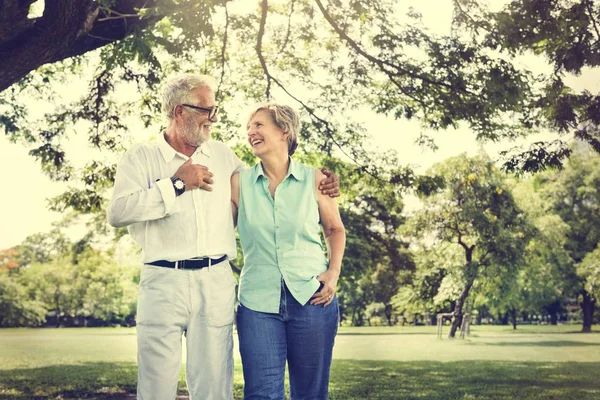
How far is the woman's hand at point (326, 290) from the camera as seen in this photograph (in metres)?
3.09

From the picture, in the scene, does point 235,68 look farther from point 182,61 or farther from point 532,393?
point 532,393

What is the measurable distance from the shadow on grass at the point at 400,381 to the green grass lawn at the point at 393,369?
15 millimetres

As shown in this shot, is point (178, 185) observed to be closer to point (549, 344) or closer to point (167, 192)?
point (167, 192)

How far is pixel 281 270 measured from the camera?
307 cm

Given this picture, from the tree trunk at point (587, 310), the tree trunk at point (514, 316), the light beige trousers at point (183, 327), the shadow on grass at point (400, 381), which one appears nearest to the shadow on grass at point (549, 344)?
the shadow on grass at point (400, 381)

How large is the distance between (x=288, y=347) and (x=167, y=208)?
31.4 inches

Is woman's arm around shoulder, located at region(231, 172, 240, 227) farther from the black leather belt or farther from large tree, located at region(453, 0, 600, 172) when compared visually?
large tree, located at region(453, 0, 600, 172)

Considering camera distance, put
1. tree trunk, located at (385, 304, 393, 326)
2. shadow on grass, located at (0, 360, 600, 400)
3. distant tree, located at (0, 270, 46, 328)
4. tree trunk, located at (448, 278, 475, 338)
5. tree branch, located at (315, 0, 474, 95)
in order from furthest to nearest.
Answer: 1. tree trunk, located at (385, 304, 393, 326)
2. tree trunk, located at (448, 278, 475, 338)
3. distant tree, located at (0, 270, 46, 328)
4. shadow on grass, located at (0, 360, 600, 400)
5. tree branch, located at (315, 0, 474, 95)

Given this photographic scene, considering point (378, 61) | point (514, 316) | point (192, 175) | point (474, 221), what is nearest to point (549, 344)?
point (474, 221)

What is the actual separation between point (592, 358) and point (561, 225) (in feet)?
43.6

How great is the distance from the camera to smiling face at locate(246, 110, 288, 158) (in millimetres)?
3176

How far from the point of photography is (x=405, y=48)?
9406mm

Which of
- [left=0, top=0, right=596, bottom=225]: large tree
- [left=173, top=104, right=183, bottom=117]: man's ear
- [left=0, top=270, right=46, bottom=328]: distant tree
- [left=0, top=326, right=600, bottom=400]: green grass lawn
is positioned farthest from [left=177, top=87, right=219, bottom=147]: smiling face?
[left=0, top=270, right=46, bottom=328]: distant tree

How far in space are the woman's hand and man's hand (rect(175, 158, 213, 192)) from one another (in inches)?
25.9
